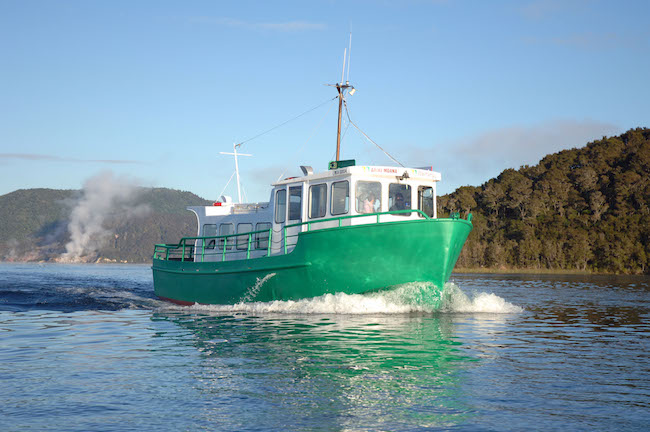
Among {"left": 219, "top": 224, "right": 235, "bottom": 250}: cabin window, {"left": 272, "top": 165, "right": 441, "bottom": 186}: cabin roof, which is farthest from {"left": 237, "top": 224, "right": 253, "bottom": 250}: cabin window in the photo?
{"left": 272, "top": 165, "right": 441, "bottom": 186}: cabin roof

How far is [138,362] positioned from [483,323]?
380 inches

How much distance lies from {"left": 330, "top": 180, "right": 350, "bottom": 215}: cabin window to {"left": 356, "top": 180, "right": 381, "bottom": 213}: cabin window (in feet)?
1.15

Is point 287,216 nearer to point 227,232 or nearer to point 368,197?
point 368,197

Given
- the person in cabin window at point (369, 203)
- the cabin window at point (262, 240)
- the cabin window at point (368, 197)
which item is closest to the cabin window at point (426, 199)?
the cabin window at point (368, 197)

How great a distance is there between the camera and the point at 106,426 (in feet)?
21.6

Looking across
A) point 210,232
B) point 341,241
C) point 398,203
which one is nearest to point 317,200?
point 341,241

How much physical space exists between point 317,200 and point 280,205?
164 cm

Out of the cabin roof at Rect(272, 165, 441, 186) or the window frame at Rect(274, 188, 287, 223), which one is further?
the window frame at Rect(274, 188, 287, 223)

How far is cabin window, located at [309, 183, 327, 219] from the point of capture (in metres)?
19.0

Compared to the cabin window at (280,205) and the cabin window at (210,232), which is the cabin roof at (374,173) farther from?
the cabin window at (210,232)

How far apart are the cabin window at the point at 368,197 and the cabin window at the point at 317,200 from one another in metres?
1.10

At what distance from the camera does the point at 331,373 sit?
31.0 ft

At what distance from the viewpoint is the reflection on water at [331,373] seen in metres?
7.05

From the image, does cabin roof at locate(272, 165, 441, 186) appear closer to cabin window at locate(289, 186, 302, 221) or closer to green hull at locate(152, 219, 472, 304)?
cabin window at locate(289, 186, 302, 221)
